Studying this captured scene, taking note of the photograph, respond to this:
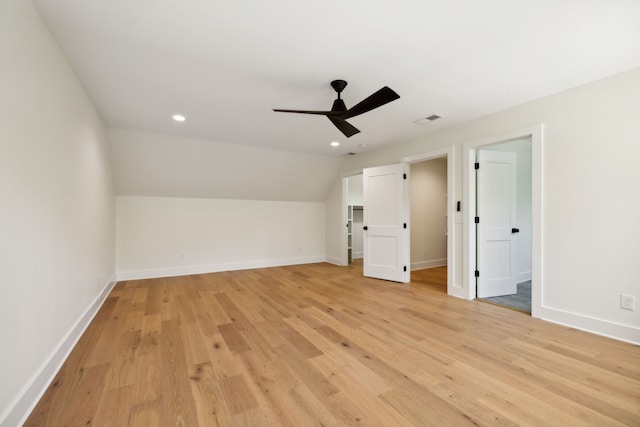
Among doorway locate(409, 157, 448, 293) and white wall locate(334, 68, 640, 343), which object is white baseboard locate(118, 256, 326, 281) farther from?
white wall locate(334, 68, 640, 343)

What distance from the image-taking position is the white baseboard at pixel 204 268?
4.79 metres

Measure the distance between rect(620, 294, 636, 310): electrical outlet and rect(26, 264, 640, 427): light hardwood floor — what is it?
13.0 inches

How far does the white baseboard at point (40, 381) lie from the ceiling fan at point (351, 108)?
2.52 meters

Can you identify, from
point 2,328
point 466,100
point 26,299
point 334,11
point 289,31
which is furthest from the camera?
point 466,100

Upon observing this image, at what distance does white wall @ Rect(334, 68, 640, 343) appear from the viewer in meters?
2.39

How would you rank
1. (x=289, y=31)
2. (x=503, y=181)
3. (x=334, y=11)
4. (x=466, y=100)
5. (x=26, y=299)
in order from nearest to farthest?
(x=26, y=299), (x=334, y=11), (x=289, y=31), (x=466, y=100), (x=503, y=181)

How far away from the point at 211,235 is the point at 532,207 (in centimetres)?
529

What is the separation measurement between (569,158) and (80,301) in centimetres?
511

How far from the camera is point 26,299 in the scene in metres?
1.54

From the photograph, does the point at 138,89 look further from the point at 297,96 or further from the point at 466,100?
the point at 466,100

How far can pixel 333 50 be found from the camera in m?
2.07

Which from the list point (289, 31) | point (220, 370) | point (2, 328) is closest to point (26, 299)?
point (2, 328)

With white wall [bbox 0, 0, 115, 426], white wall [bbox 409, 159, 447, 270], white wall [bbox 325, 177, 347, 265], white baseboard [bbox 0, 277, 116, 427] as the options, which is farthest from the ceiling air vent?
white baseboard [bbox 0, 277, 116, 427]

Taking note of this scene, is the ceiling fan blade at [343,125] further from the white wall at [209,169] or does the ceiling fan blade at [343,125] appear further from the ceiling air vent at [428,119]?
the white wall at [209,169]
